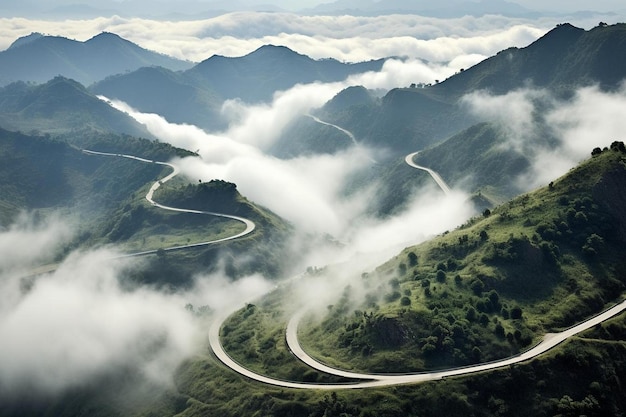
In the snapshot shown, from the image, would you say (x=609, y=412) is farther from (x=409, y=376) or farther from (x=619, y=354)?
(x=409, y=376)

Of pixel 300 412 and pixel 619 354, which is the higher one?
pixel 619 354

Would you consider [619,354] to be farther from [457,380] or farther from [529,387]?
[457,380]

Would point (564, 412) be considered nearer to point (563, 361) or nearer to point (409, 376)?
point (563, 361)

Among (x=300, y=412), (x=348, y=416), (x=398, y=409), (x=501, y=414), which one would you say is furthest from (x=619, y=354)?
(x=300, y=412)

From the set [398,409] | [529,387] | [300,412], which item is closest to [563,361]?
[529,387]

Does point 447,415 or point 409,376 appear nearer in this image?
point 447,415

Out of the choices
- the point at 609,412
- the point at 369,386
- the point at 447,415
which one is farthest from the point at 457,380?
the point at 609,412

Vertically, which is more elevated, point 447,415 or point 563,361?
point 563,361
